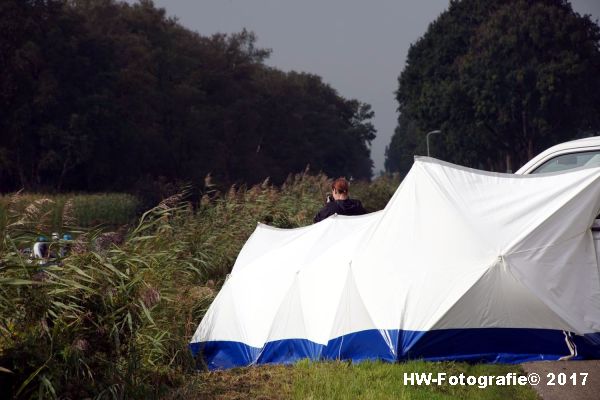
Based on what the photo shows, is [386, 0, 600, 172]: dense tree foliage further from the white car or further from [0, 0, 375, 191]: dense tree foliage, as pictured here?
the white car

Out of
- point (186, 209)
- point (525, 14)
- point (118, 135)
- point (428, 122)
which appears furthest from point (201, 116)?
point (186, 209)

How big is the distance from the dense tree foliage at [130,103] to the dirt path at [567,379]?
43760mm

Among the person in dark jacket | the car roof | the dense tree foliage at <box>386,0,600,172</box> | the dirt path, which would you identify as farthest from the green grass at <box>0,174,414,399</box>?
the dense tree foliage at <box>386,0,600,172</box>

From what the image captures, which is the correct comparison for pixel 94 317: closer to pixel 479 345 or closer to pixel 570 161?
pixel 479 345

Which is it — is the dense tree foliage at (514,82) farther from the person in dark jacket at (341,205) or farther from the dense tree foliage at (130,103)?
the person in dark jacket at (341,205)

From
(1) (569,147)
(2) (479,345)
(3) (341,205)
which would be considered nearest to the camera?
(2) (479,345)

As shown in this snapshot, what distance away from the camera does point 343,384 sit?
23.5 feet

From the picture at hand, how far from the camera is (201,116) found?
2601 inches

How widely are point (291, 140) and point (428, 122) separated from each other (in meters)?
21.5

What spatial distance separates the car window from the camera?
9.55 metres

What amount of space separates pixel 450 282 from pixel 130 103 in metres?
50.7

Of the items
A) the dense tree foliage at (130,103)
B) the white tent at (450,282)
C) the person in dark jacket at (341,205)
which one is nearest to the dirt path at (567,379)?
the white tent at (450,282)

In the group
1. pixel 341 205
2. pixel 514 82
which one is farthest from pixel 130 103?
pixel 341 205

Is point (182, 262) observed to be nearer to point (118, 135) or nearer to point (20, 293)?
point (20, 293)
